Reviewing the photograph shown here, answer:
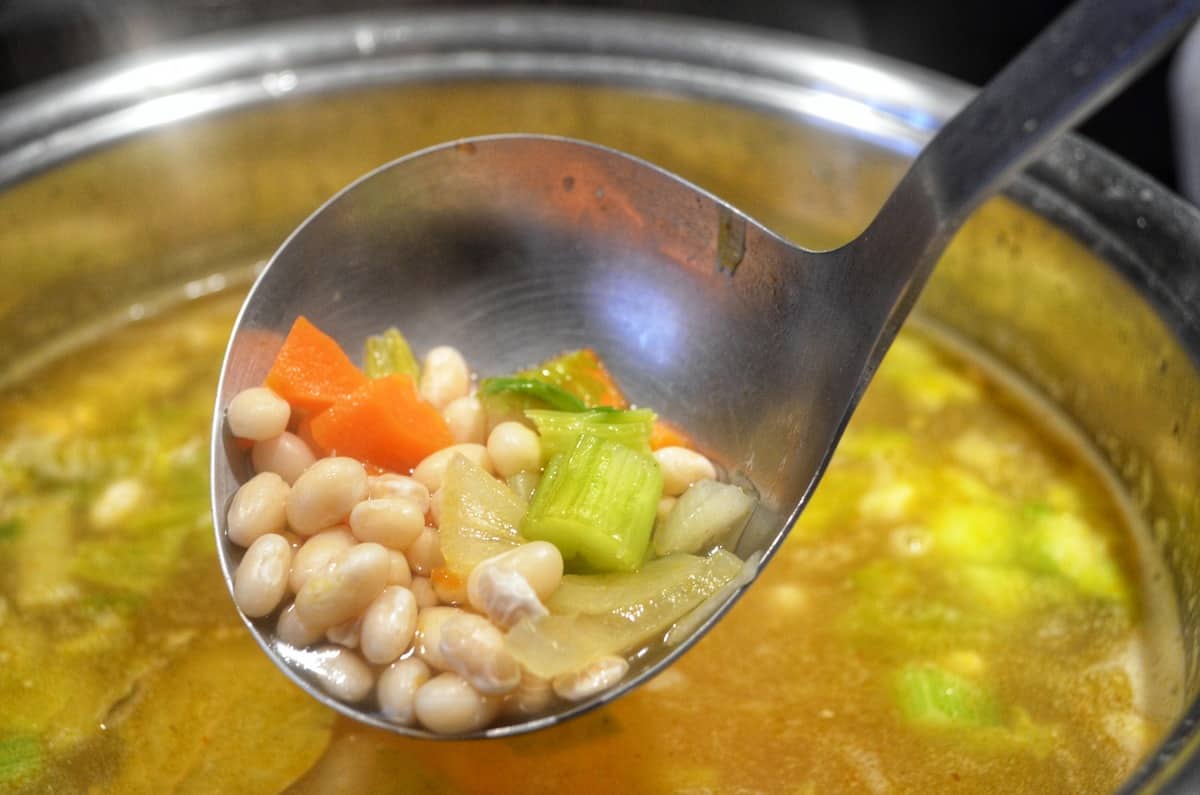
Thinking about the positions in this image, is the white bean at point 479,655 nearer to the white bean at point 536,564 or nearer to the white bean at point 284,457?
the white bean at point 536,564

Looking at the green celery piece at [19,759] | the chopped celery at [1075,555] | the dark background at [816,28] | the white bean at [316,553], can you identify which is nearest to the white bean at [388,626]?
the white bean at [316,553]

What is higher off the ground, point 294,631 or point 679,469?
point 679,469

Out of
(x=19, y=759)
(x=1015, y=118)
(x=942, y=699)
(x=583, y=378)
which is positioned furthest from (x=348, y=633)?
(x=1015, y=118)

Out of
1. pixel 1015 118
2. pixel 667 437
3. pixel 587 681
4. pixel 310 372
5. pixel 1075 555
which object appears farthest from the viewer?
pixel 1075 555

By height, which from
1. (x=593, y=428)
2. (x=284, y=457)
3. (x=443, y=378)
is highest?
(x=443, y=378)

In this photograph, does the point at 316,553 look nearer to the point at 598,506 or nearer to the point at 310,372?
the point at 310,372

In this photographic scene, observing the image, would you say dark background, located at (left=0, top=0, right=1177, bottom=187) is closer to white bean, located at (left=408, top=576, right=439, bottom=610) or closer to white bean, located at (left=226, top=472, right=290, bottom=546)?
white bean, located at (left=226, top=472, right=290, bottom=546)

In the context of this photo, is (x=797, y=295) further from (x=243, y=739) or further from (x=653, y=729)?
(x=243, y=739)
